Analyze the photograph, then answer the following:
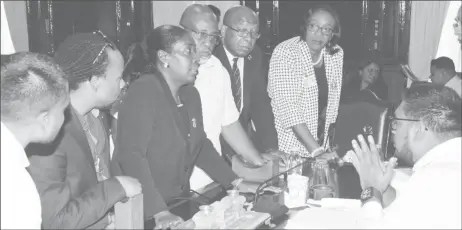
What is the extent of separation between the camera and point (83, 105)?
159 centimetres

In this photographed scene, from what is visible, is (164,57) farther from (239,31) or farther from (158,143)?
(239,31)

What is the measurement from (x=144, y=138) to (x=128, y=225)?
56 centimetres

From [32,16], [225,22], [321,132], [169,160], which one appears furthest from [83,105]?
[32,16]

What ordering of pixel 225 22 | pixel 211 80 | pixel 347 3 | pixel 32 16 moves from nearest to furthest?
pixel 211 80, pixel 225 22, pixel 32 16, pixel 347 3

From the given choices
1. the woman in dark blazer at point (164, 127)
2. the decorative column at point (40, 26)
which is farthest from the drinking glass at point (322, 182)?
the decorative column at point (40, 26)

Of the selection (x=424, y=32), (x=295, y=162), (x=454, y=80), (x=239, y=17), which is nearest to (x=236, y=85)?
(x=239, y=17)

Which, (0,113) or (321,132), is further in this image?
(321,132)

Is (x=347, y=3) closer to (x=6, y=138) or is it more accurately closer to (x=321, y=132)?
(x=321, y=132)

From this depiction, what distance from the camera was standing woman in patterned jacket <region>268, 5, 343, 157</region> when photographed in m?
2.57

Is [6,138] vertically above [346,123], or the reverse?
[6,138]

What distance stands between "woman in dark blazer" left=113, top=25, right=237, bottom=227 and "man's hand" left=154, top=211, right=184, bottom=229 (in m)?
0.13

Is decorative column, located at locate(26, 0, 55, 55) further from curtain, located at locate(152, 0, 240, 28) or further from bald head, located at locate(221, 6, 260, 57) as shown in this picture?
bald head, located at locate(221, 6, 260, 57)

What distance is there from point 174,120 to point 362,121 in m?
1.37

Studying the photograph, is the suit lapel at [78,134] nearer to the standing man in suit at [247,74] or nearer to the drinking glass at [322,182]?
the drinking glass at [322,182]
